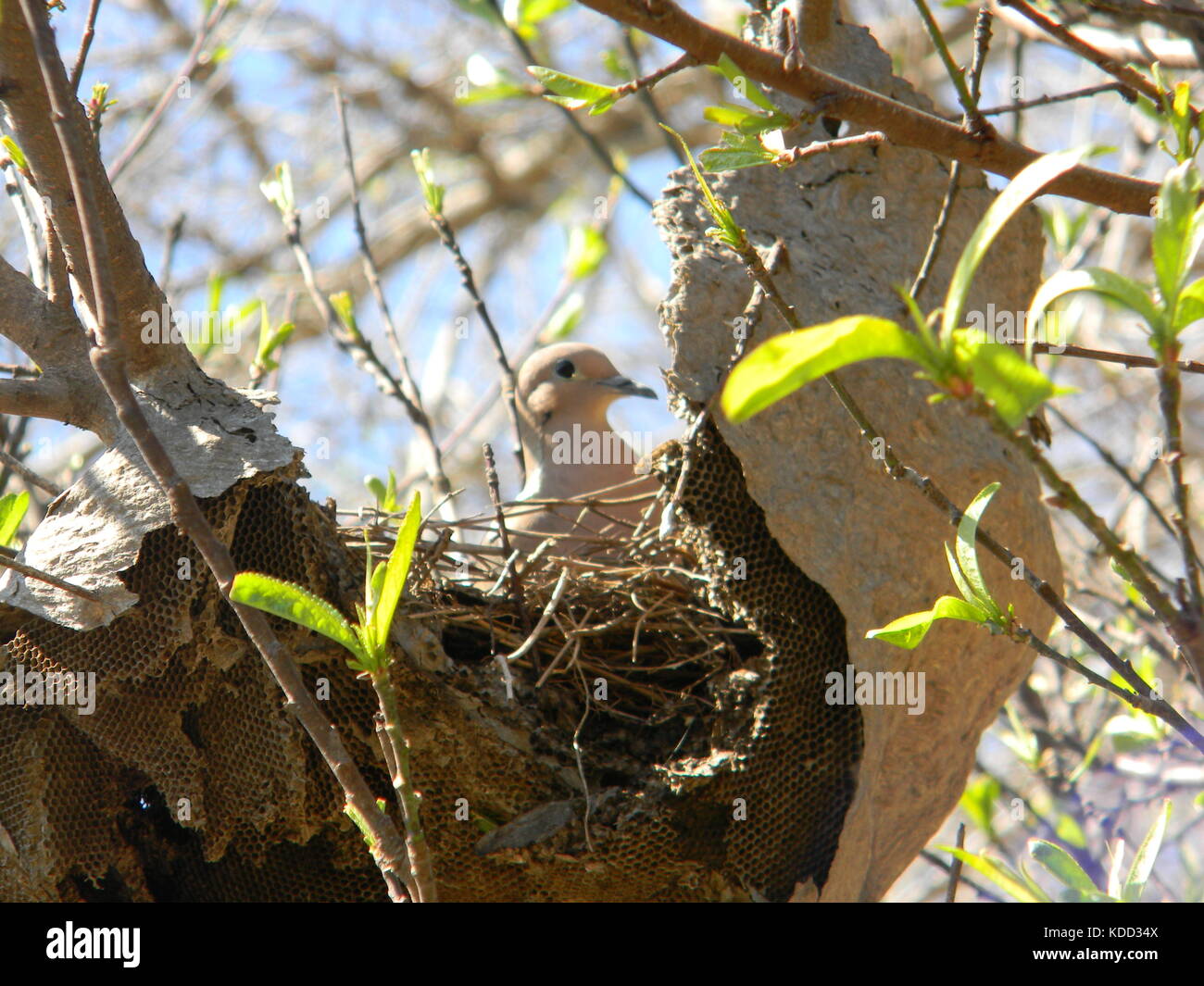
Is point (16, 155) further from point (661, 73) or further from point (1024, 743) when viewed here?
point (1024, 743)

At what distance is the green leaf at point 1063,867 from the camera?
6.41ft

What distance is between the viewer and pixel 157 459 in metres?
1.56

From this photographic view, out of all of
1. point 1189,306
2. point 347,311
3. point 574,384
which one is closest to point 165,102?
point 347,311

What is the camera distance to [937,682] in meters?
2.73

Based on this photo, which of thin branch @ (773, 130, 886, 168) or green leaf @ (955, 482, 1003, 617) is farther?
thin branch @ (773, 130, 886, 168)

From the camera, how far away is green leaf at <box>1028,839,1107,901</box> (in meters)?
1.95

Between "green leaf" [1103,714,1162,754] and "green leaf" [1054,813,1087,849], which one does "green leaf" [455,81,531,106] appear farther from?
"green leaf" [1054,813,1087,849]

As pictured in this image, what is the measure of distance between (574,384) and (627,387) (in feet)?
0.62

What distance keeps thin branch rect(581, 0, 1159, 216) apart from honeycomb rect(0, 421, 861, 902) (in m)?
0.83

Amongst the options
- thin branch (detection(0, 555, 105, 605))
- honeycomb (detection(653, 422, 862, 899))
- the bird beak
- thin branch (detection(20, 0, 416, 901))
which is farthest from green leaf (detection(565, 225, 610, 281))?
thin branch (detection(20, 0, 416, 901))
